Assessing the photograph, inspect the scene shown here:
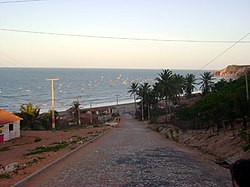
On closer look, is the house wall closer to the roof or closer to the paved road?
the roof

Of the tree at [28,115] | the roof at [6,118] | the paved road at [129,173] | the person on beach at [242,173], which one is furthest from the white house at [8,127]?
the person on beach at [242,173]

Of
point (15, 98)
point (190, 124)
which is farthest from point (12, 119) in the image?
point (15, 98)

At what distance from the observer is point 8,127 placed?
34688mm

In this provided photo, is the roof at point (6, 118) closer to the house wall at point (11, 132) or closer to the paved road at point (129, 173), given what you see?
the house wall at point (11, 132)

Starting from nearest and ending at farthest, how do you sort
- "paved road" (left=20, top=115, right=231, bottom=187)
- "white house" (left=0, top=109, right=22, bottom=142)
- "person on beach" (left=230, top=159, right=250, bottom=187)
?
1. "person on beach" (left=230, top=159, right=250, bottom=187)
2. "paved road" (left=20, top=115, right=231, bottom=187)
3. "white house" (left=0, top=109, right=22, bottom=142)

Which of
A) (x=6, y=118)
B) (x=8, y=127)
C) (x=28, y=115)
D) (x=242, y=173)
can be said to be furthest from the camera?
(x=28, y=115)

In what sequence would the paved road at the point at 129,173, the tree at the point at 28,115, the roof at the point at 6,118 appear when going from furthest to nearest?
the tree at the point at 28,115
the roof at the point at 6,118
the paved road at the point at 129,173

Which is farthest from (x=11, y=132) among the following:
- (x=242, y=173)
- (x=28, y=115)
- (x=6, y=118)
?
(x=242, y=173)

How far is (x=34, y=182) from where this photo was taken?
35.0ft

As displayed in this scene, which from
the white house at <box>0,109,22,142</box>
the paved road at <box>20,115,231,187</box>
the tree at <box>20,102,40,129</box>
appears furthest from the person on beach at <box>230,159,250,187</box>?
the tree at <box>20,102,40,129</box>

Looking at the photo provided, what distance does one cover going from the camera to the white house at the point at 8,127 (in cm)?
3359

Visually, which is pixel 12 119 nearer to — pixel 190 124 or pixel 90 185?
pixel 190 124

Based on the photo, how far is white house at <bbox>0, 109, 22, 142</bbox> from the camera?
3359 cm

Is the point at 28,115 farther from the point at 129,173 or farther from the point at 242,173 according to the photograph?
the point at 242,173
